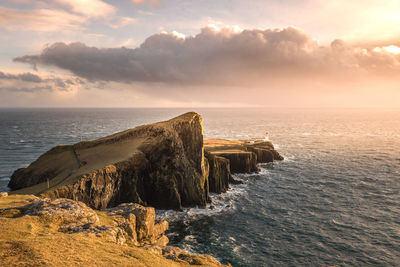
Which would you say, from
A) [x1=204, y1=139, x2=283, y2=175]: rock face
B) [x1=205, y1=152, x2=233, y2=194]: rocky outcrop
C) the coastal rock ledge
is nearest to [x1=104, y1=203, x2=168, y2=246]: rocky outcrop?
the coastal rock ledge

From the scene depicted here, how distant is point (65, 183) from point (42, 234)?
24582 millimetres

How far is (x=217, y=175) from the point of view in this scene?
2400 inches

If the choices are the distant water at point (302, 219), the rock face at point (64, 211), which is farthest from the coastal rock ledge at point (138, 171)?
the rock face at point (64, 211)

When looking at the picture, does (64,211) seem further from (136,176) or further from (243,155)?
(243,155)

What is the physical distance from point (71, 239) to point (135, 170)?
1243 inches

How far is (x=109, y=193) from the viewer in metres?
42.9

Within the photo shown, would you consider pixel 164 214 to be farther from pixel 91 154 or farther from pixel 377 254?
pixel 377 254

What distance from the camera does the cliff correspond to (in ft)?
46.1

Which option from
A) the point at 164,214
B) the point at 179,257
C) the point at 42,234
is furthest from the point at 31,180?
the point at 179,257

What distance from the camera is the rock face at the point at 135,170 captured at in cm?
4156

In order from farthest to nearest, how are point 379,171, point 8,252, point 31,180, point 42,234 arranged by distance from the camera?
1. point 379,171
2. point 31,180
3. point 42,234
4. point 8,252

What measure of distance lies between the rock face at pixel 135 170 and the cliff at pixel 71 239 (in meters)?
15.1

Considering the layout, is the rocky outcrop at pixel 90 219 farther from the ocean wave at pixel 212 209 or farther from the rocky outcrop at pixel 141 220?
the ocean wave at pixel 212 209

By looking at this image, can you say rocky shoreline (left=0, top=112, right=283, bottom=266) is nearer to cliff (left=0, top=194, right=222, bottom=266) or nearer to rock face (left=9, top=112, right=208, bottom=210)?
rock face (left=9, top=112, right=208, bottom=210)
